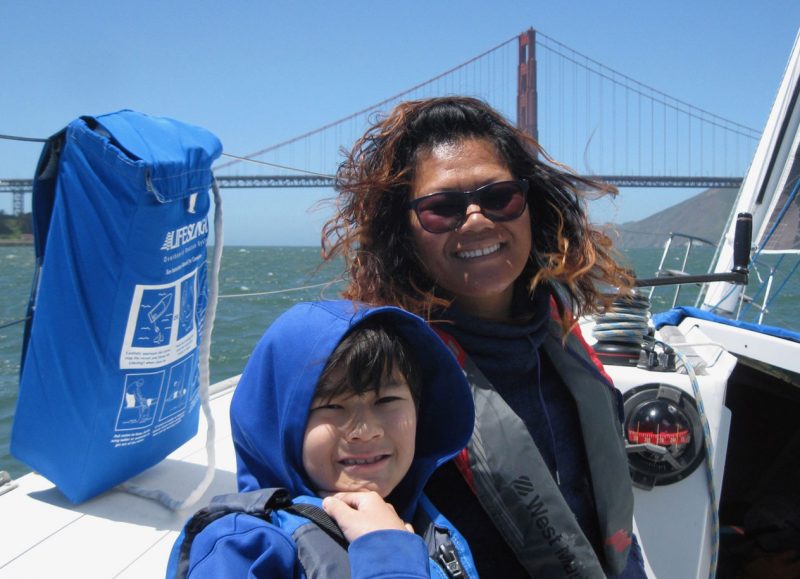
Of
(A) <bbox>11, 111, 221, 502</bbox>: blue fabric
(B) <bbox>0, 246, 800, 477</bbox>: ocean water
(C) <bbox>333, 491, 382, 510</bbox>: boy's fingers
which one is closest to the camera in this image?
(C) <bbox>333, 491, 382, 510</bbox>: boy's fingers

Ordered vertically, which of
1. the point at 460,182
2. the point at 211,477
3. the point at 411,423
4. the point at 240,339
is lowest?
the point at 240,339

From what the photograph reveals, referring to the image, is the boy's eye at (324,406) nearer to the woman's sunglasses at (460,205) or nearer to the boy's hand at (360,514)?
the boy's hand at (360,514)

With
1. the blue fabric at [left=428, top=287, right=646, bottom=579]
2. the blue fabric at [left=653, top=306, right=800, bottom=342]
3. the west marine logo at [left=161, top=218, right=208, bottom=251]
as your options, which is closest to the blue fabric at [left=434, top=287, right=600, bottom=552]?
the blue fabric at [left=428, top=287, right=646, bottom=579]

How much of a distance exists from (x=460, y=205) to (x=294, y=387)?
0.35 metres

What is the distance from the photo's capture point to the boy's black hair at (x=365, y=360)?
0.77 m

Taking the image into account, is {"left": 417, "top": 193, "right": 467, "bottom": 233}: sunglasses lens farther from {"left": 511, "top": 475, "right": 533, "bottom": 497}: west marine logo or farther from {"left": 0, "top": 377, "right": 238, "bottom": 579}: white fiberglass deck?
{"left": 0, "top": 377, "right": 238, "bottom": 579}: white fiberglass deck

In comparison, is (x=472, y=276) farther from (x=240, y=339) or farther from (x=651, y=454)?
(x=240, y=339)

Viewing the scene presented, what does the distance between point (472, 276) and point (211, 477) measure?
0.63 m

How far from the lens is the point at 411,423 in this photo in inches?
32.1

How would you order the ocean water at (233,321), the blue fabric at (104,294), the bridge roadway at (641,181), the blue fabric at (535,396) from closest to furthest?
the blue fabric at (535,396)
the blue fabric at (104,294)
the ocean water at (233,321)
the bridge roadway at (641,181)

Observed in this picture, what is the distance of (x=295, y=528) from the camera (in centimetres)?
68

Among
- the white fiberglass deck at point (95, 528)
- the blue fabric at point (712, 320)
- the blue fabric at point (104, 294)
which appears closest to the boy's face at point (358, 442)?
the white fiberglass deck at point (95, 528)

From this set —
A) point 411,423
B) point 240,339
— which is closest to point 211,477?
point 411,423

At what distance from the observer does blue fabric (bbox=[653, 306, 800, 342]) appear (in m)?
1.84
